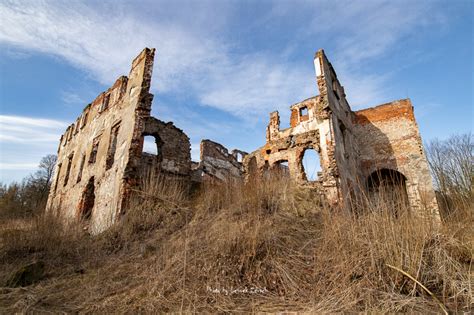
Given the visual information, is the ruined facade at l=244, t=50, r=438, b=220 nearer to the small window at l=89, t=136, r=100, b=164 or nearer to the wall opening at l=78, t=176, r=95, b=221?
the wall opening at l=78, t=176, r=95, b=221

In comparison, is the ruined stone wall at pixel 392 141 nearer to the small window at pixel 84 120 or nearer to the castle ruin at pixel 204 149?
the castle ruin at pixel 204 149

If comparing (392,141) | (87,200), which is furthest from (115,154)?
(392,141)

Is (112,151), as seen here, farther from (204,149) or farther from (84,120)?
(204,149)

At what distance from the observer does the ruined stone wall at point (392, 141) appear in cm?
1305

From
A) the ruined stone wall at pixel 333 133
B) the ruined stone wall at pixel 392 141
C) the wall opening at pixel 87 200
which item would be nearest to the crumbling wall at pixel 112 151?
the wall opening at pixel 87 200

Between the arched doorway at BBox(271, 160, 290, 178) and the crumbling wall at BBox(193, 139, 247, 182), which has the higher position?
the crumbling wall at BBox(193, 139, 247, 182)

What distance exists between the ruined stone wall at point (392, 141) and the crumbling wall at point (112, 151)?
9818 mm

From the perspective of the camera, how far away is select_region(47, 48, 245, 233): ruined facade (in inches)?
317

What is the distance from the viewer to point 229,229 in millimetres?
4121

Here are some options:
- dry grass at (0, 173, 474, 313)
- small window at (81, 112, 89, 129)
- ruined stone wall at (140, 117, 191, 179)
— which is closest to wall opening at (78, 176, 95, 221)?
ruined stone wall at (140, 117, 191, 179)

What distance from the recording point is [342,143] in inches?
426

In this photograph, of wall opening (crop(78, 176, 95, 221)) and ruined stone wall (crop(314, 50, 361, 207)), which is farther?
wall opening (crop(78, 176, 95, 221))

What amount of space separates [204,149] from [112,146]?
739cm

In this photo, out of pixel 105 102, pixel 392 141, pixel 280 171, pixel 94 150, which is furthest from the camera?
pixel 392 141
